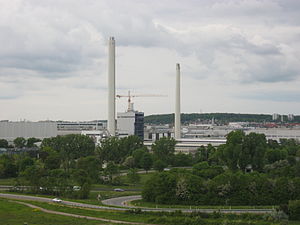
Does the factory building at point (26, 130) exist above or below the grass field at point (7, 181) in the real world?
above

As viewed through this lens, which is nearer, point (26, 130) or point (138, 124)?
point (26, 130)

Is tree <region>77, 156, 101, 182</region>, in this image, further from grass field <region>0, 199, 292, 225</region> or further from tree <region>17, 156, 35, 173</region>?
grass field <region>0, 199, 292, 225</region>

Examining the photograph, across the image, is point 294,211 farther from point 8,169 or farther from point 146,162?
point 8,169

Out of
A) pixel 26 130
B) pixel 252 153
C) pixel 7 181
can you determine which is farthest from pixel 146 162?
pixel 26 130

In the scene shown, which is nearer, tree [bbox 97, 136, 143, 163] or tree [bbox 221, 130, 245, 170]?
tree [bbox 221, 130, 245, 170]

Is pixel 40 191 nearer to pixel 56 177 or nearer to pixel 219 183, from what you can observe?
pixel 56 177

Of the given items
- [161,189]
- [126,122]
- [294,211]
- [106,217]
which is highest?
[126,122]

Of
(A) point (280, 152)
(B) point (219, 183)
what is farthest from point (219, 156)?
(B) point (219, 183)

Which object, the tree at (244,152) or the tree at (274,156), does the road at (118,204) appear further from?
the tree at (274,156)

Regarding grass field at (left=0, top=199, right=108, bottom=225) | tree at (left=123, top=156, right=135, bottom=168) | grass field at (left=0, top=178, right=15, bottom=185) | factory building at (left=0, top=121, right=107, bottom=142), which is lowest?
grass field at (left=0, top=178, right=15, bottom=185)

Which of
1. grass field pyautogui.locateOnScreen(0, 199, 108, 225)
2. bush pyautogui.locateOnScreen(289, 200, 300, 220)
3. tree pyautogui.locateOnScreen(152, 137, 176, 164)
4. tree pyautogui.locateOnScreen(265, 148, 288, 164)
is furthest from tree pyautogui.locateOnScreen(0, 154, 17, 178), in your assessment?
bush pyautogui.locateOnScreen(289, 200, 300, 220)

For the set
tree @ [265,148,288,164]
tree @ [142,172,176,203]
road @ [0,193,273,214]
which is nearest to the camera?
road @ [0,193,273,214]

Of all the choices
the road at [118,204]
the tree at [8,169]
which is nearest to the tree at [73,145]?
the tree at [8,169]

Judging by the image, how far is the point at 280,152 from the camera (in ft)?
302
